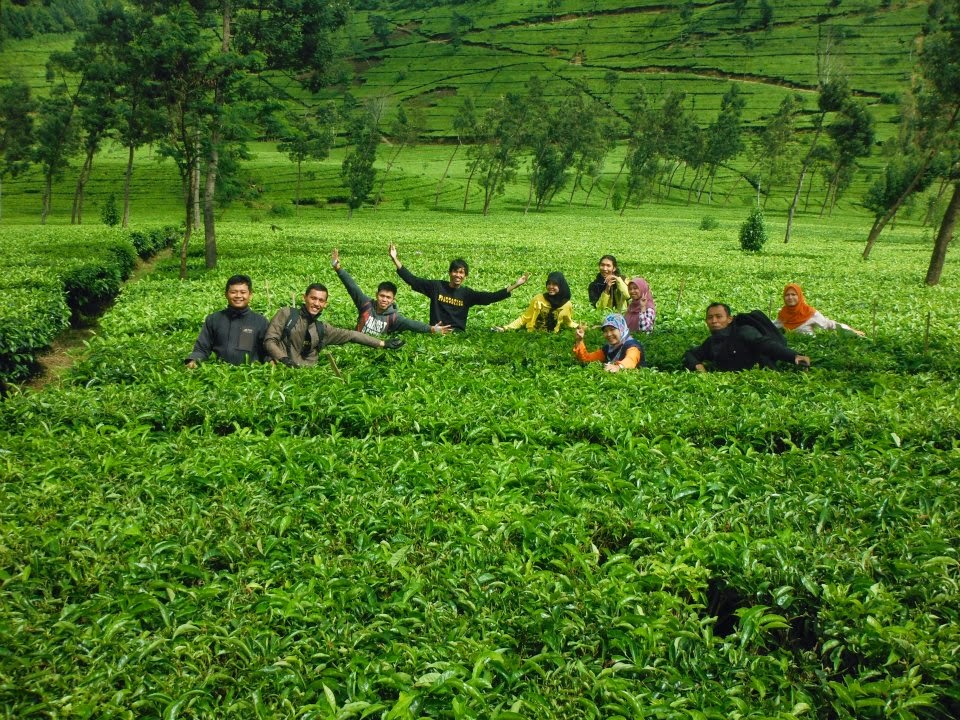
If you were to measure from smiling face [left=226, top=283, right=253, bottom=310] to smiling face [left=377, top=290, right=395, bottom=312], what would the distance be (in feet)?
8.67

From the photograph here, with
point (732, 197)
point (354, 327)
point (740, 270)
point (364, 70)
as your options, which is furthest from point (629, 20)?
point (354, 327)

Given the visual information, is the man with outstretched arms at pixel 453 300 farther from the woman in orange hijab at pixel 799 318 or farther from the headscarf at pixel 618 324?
the woman in orange hijab at pixel 799 318

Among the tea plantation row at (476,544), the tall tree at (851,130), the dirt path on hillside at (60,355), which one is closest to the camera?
the tea plantation row at (476,544)

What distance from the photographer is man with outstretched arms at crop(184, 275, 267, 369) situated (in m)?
9.91

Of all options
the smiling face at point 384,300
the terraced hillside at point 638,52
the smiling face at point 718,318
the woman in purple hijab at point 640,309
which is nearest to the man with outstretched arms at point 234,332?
the smiling face at point 384,300

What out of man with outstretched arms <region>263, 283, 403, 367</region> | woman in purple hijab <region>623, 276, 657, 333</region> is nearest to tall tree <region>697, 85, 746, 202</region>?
woman in purple hijab <region>623, 276, 657, 333</region>

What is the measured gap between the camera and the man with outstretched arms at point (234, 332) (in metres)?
9.91

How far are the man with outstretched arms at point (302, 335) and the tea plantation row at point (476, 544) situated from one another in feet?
3.93

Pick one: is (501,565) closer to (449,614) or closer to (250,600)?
(449,614)

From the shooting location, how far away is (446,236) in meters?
44.9

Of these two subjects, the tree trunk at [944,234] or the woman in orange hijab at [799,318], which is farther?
the tree trunk at [944,234]

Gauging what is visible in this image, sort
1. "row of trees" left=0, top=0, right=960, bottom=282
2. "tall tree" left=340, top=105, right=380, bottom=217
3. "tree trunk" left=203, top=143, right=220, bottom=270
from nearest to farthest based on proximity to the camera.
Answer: "row of trees" left=0, top=0, right=960, bottom=282 < "tree trunk" left=203, top=143, right=220, bottom=270 < "tall tree" left=340, top=105, right=380, bottom=217

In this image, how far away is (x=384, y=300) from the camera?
12.0 meters

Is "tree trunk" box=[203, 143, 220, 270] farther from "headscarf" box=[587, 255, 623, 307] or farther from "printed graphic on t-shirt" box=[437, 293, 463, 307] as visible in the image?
"headscarf" box=[587, 255, 623, 307]
